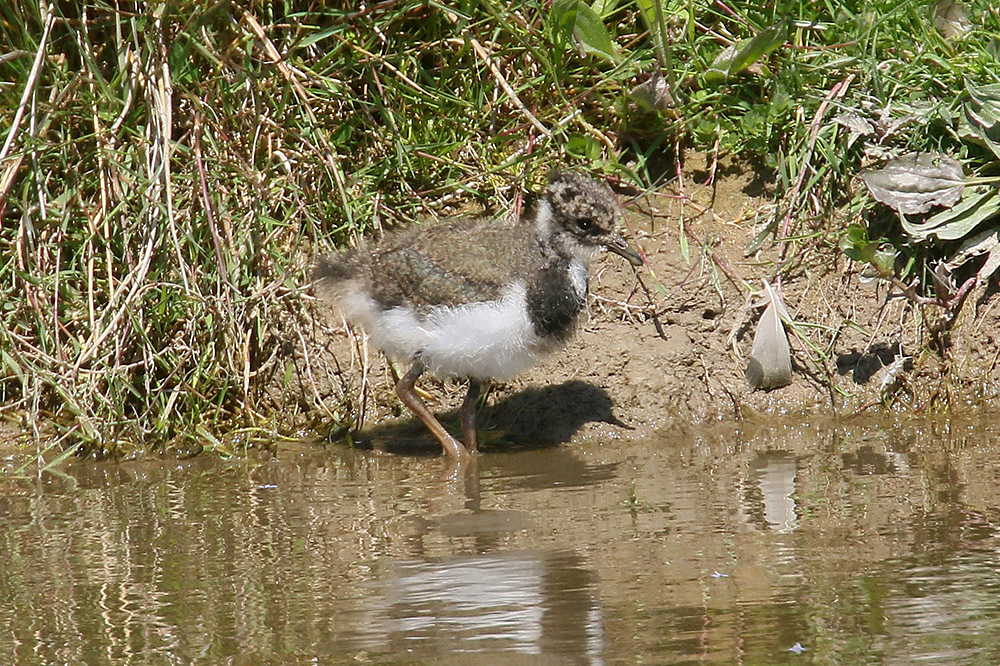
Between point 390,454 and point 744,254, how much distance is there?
5.76ft

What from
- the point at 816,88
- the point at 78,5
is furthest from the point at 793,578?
the point at 78,5

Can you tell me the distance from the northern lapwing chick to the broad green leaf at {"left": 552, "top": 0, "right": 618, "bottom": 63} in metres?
0.67

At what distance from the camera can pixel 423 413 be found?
5.03 meters

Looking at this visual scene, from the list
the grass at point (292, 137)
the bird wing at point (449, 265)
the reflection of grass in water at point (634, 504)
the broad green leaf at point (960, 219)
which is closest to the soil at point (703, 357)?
the grass at point (292, 137)

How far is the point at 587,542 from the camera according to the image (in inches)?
145

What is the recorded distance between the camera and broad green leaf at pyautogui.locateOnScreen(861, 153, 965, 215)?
5.10 m

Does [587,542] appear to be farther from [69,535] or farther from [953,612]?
[69,535]

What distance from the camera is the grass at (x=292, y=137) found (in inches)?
199

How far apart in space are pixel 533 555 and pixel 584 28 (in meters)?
2.61

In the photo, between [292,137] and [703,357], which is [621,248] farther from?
[292,137]

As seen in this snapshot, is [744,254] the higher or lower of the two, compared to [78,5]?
lower

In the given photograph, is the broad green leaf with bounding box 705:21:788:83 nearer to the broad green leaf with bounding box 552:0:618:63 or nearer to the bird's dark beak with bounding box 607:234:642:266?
the broad green leaf with bounding box 552:0:618:63

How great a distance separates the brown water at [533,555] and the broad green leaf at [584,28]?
1678 millimetres

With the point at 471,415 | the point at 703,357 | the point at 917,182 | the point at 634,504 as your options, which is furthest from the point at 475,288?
the point at 917,182
